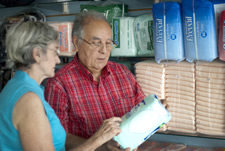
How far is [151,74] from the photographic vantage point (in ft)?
6.01

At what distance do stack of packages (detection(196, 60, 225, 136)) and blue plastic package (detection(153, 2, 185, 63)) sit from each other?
156 millimetres

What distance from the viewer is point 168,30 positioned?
167 centimetres

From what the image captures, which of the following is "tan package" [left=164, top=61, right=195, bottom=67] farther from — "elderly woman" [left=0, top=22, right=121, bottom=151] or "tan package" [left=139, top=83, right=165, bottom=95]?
"elderly woman" [left=0, top=22, right=121, bottom=151]

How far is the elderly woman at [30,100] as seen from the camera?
3.23ft

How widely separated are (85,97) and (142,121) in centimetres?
44

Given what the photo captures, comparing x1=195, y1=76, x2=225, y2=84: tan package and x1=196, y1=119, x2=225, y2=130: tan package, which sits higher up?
x1=195, y1=76, x2=225, y2=84: tan package

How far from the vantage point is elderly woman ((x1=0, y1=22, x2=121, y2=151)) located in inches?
38.7

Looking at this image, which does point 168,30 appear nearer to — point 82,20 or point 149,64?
point 149,64

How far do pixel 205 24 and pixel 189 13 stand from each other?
0.11 meters

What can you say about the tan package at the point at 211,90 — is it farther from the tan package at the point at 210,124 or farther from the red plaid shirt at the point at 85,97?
the red plaid shirt at the point at 85,97

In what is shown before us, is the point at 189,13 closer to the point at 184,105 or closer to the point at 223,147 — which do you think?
the point at 184,105

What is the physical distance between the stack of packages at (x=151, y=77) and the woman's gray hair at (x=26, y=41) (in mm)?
860

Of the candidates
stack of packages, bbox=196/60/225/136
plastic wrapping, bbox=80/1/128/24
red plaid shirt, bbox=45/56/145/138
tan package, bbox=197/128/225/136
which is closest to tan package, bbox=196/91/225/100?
stack of packages, bbox=196/60/225/136

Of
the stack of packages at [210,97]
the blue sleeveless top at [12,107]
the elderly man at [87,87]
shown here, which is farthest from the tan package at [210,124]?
the blue sleeveless top at [12,107]
